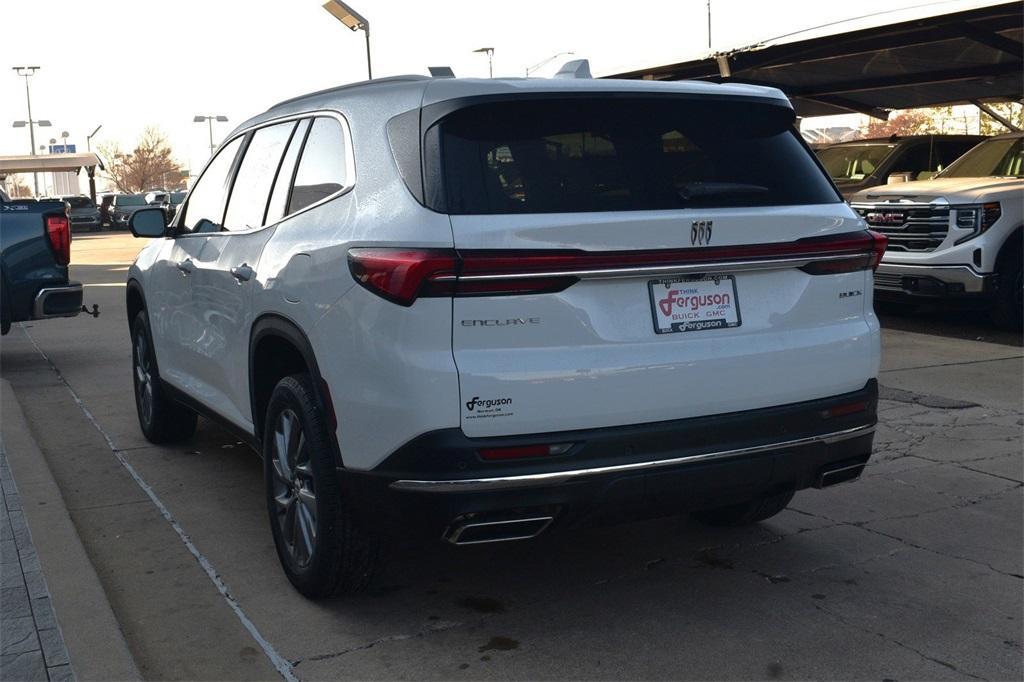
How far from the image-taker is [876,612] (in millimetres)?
4203

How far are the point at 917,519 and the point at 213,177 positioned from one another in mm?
3684

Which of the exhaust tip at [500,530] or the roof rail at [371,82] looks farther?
the roof rail at [371,82]

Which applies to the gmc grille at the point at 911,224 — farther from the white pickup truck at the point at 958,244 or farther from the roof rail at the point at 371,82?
the roof rail at the point at 371,82

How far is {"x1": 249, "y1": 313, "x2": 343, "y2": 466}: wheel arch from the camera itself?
3.98 metres

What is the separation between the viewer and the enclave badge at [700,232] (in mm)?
3783

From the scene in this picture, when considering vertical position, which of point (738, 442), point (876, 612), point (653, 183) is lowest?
point (876, 612)

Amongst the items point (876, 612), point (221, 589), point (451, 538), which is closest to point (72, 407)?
point (221, 589)

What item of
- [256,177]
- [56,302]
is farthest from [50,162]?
[256,177]

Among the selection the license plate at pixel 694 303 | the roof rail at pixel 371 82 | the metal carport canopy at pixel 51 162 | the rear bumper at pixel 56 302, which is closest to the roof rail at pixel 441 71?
the roof rail at pixel 371 82

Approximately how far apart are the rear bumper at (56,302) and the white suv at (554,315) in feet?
20.0

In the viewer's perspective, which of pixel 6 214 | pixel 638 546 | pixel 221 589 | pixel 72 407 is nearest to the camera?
pixel 221 589

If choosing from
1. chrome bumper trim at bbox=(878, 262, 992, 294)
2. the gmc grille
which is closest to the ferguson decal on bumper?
chrome bumper trim at bbox=(878, 262, 992, 294)

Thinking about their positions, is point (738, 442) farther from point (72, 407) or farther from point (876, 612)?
point (72, 407)

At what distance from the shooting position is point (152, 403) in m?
6.90
